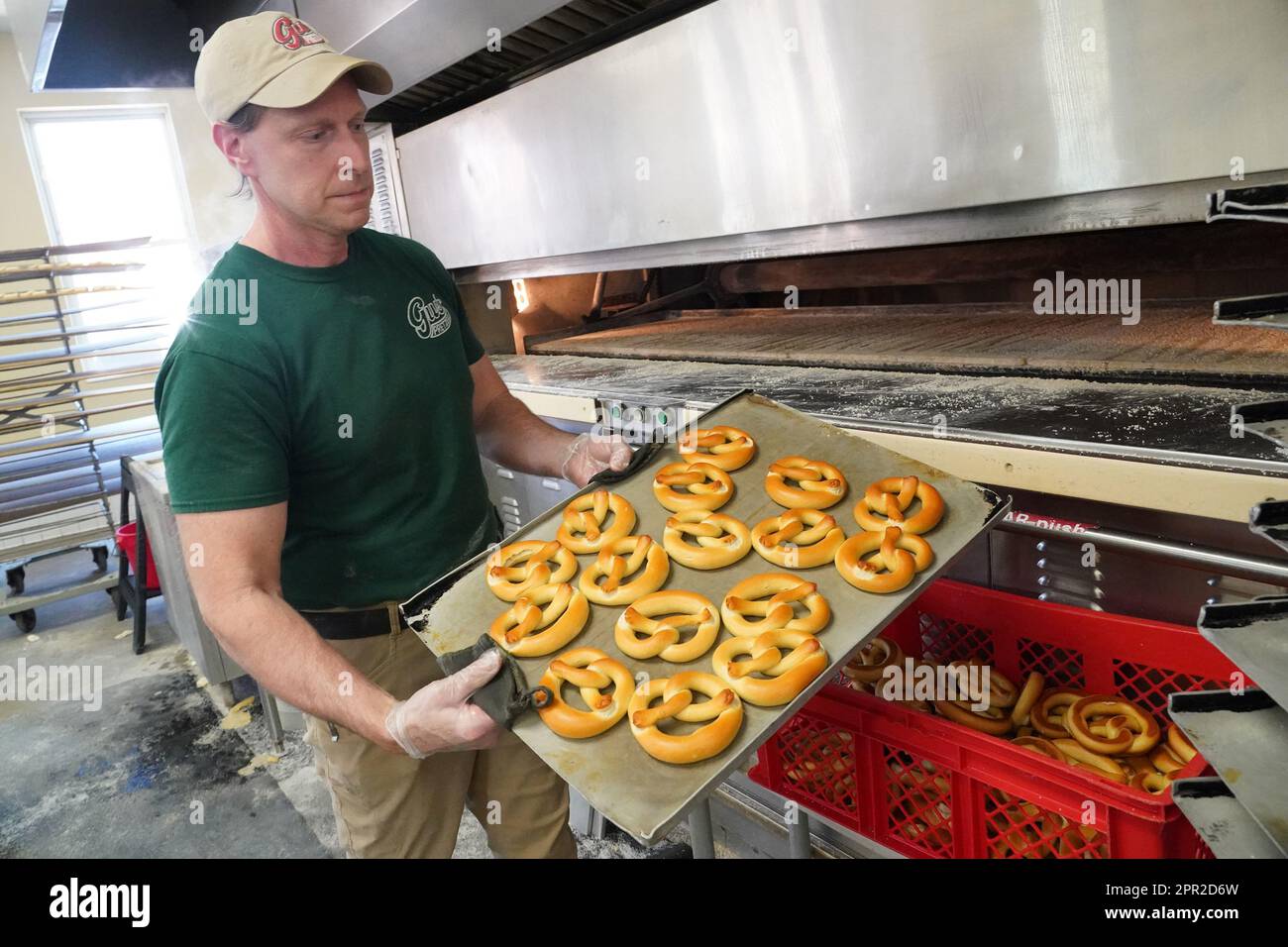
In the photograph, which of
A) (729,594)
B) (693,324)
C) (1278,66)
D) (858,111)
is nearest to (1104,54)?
(1278,66)

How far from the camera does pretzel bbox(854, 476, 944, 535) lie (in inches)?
56.4

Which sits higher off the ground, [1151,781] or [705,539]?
[705,539]

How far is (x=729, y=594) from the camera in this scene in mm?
1406

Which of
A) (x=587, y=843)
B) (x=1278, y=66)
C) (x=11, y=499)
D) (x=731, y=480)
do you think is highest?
(x=1278, y=66)

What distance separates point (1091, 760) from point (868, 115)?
4.89 feet

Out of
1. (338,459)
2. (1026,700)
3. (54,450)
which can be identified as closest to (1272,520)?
(1026,700)

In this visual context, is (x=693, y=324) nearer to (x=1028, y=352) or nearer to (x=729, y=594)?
(x=1028, y=352)

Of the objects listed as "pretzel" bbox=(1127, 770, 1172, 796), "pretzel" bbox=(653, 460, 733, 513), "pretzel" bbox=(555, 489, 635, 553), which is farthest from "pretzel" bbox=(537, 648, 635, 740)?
"pretzel" bbox=(1127, 770, 1172, 796)

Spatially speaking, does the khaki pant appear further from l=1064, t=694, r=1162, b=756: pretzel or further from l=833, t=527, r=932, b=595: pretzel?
l=1064, t=694, r=1162, b=756: pretzel

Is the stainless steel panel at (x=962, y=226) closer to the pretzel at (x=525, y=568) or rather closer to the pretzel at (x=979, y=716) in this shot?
the pretzel at (x=979, y=716)

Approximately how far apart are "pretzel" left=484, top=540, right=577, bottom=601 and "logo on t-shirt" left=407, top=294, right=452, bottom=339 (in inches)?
18.3

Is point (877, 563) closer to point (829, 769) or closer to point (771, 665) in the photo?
point (771, 665)

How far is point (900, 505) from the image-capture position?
1476 mm

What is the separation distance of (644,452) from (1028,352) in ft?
3.25
